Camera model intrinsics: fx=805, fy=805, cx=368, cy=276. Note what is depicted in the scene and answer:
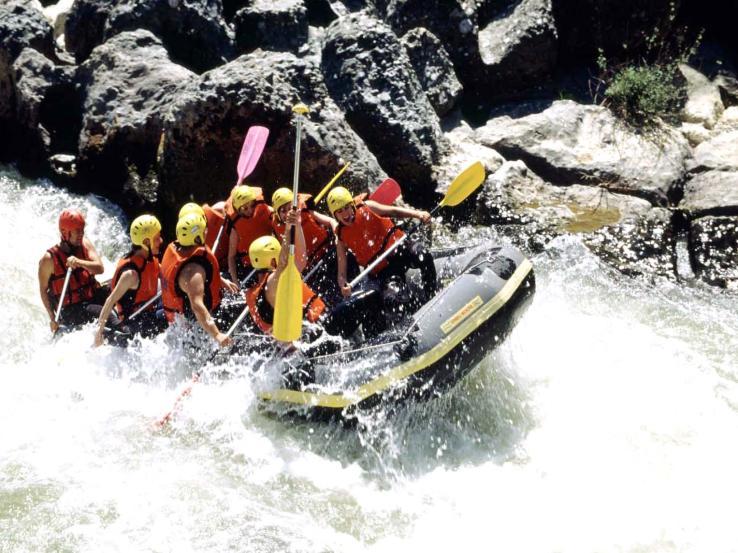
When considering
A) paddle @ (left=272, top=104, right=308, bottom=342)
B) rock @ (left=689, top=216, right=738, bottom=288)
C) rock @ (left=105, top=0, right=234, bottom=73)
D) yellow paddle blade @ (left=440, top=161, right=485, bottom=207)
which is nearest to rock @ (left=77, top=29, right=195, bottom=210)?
rock @ (left=105, top=0, right=234, bottom=73)

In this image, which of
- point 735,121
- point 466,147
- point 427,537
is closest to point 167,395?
point 427,537

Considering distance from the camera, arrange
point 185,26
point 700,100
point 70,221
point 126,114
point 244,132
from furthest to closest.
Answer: point 700,100 → point 185,26 → point 126,114 → point 244,132 → point 70,221

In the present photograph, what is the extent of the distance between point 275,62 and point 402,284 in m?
2.99

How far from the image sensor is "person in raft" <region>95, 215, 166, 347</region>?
18.7 ft

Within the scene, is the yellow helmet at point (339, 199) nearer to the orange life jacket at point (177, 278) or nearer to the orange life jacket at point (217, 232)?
the orange life jacket at point (177, 278)

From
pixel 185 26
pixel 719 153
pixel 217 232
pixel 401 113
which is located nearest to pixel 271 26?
pixel 185 26

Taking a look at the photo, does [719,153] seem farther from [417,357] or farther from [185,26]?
[185,26]

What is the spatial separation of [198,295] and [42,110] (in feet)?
15.0

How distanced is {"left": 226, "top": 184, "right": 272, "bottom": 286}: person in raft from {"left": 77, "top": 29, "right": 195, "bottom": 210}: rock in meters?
1.89

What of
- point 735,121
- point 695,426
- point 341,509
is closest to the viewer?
point 341,509

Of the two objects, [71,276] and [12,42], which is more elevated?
[12,42]

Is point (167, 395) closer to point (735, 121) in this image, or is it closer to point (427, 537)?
point (427, 537)

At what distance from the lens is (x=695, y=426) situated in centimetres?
568

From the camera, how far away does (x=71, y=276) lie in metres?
6.15
